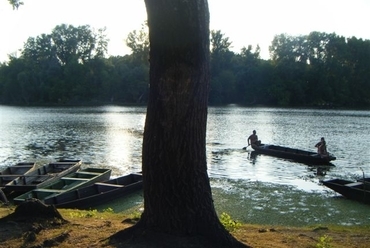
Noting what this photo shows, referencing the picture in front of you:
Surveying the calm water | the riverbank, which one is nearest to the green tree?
the calm water

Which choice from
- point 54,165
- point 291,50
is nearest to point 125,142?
point 54,165

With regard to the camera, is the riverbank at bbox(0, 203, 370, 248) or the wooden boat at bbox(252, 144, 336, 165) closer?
the riverbank at bbox(0, 203, 370, 248)

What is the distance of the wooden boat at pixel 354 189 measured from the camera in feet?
46.5

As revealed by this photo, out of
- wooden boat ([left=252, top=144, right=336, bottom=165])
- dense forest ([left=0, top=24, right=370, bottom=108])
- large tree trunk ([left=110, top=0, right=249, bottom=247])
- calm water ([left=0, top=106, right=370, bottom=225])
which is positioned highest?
dense forest ([left=0, top=24, right=370, bottom=108])

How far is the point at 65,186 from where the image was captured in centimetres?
1566

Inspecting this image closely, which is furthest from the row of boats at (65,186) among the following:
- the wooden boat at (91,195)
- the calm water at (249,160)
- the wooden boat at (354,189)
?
the wooden boat at (354,189)

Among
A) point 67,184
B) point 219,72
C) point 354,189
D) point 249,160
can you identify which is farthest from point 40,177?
point 219,72

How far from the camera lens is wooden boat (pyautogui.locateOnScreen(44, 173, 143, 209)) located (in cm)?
1298

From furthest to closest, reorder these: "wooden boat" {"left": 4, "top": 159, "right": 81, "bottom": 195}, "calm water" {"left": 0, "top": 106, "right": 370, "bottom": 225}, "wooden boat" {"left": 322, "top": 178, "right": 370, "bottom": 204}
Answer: "wooden boat" {"left": 4, "top": 159, "right": 81, "bottom": 195} < "wooden boat" {"left": 322, "top": 178, "right": 370, "bottom": 204} < "calm water" {"left": 0, "top": 106, "right": 370, "bottom": 225}

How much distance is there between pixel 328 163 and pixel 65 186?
15794mm

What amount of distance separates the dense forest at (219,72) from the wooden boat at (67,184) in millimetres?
79291

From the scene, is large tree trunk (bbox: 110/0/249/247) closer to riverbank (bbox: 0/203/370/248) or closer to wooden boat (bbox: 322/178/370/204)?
riverbank (bbox: 0/203/370/248)

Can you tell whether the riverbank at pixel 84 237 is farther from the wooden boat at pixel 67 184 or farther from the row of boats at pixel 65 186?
the wooden boat at pixel 67 184

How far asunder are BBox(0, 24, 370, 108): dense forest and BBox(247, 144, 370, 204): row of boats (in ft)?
225
